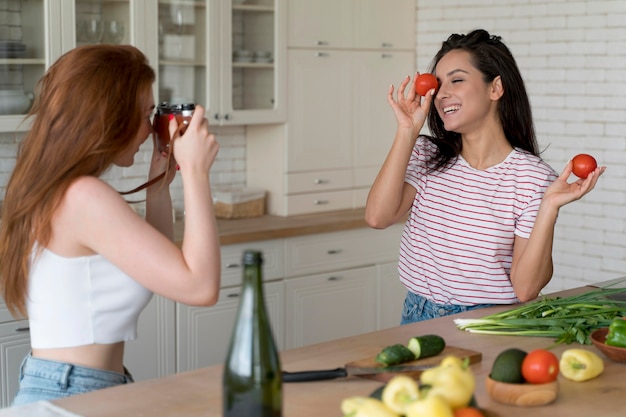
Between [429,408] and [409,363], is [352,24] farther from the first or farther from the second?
[429,408]

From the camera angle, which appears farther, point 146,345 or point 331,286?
point 331,286

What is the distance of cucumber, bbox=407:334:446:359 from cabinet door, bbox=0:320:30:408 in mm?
2300

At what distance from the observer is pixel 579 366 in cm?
221

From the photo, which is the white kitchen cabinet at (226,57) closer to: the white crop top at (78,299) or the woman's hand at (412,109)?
the woman's hand at (412,109)

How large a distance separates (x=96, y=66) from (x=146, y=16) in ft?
8.64

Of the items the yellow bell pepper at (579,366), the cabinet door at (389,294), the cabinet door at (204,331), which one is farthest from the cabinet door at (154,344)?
the yellow bell pepper at (579,366)

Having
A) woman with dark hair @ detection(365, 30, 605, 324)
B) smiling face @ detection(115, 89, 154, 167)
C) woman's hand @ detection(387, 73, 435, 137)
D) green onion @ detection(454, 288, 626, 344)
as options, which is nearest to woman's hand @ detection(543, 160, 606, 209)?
woman with dark hair @ detection(365, 30, 605, 324)

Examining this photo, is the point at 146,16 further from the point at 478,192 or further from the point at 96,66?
the point at 96,66

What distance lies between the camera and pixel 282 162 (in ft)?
17.5

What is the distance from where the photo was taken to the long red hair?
6.85ft

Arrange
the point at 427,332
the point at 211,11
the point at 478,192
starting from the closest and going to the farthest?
the point at 427,332 < the point at 478,192 < the point at 211,11

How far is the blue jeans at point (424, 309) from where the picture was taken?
9.96ft

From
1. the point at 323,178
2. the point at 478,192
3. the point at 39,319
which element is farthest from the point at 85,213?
the point at 323,178

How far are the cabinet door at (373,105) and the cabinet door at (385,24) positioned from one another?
2.4 inches
